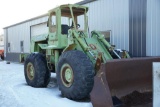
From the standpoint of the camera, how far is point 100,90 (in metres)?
4.80

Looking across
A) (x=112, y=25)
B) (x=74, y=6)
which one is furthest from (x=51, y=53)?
(x=112, y=25)

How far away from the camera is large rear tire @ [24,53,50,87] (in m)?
8.05

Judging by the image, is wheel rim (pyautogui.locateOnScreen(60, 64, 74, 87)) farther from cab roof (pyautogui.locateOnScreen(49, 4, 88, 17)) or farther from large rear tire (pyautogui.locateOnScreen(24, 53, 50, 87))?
cab roof (pyautogui.locateOnScreen(49, 4, 88, 17))

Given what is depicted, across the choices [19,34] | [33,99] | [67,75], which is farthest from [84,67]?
[19,34]

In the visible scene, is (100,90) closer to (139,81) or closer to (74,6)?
(139,81)

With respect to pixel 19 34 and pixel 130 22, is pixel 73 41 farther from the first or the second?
pixel 19 34

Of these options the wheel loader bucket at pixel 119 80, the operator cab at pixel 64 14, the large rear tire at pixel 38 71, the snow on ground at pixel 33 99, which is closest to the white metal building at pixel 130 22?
the operator cab at pixel 64 14

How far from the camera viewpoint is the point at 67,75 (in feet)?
21.0

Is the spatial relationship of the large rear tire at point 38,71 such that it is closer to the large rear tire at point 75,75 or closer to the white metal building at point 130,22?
the large rear tire at point 75,75

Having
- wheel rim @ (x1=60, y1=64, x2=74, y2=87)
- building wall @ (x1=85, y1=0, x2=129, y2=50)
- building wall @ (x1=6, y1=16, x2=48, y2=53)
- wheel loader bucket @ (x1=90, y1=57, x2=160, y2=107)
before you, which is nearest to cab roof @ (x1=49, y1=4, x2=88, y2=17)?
wheel rim @ (x1=60, y1=64, x2=74, y2=87)

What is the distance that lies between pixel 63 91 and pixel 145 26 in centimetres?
395

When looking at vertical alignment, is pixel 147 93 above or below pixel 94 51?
below

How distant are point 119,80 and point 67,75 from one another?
1.61 metres

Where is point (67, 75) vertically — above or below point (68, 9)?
below
